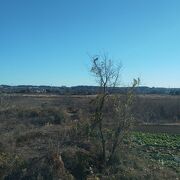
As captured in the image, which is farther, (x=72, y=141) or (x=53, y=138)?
(x=53, y=138)

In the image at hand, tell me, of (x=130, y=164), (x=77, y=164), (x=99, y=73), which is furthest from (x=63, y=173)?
(x=99, y=73)

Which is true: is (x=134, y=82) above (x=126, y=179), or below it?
above

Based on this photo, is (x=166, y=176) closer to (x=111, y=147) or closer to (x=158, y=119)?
(x=111, y=147)

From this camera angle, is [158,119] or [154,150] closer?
[154,150]

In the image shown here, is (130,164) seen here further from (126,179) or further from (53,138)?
(53,138)

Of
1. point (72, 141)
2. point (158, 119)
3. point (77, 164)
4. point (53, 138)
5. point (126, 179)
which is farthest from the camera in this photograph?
point (158, 119)

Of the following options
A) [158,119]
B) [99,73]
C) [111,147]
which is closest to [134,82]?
[99,73]

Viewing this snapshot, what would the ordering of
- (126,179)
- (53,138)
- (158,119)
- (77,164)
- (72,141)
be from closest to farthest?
1. (126,179)
2. (77,164)
3. (72,141)
4. (53,138)
5. (158,119)

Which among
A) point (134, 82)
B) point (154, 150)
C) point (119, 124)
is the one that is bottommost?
point (154, 150)

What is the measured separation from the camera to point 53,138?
1228 inches

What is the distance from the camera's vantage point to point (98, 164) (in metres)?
24.0

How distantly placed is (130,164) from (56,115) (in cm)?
2690

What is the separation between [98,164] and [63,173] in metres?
2.78

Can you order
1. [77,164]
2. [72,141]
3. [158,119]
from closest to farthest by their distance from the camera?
1. [77,164]
2. [72,141]
3. [158,119]
